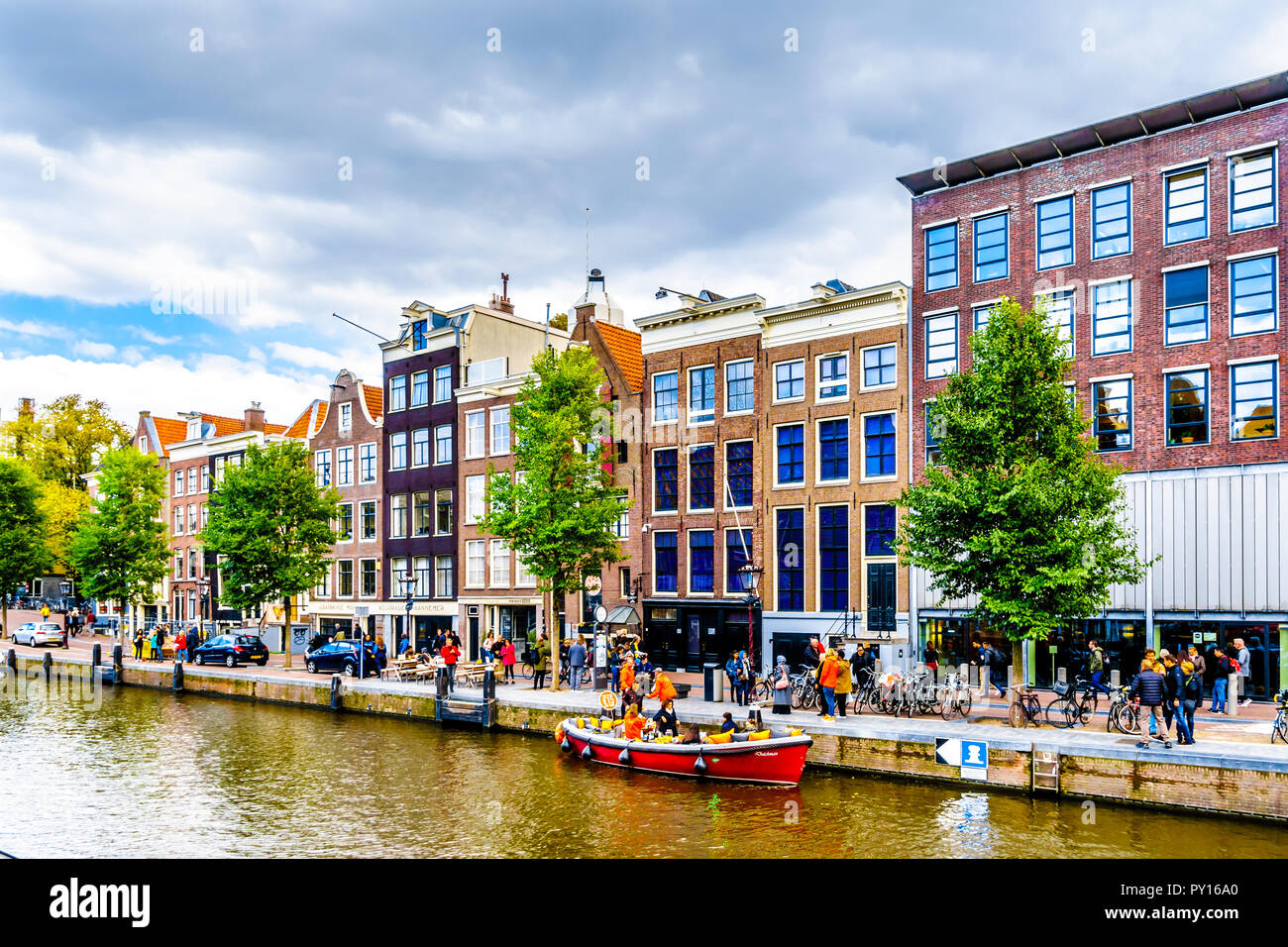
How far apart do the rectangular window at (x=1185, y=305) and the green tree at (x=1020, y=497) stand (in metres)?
8.31

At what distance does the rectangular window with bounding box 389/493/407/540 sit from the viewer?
55312 mm

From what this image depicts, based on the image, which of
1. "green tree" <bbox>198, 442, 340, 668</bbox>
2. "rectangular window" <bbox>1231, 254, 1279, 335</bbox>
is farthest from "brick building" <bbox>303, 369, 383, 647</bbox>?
"rectangular window" <bbox>1231, 254, 1279, 335</bbox>

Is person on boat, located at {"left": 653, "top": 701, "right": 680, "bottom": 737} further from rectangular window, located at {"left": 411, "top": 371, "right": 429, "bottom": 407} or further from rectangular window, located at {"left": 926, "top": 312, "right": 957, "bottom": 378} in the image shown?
rectangular window, located at {"left": 411, "top": 371, "right": 429, "bottom": 407}

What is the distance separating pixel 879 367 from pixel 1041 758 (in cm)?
1926

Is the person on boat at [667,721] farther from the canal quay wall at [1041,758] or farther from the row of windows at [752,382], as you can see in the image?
the row of windows at [752,382]

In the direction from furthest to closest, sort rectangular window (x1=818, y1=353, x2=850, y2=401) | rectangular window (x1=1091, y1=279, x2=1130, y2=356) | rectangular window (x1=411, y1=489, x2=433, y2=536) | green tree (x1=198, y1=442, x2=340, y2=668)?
→ rectangular window (x1=411, y1=489, x2=433, y2=536), green tree (x1=198, y1=442, x2=340, y2=668), rectangular window (x1=818, y1=353, x2=850, y2=401), rectangular window (x1=1091, y1=279, x2=1130, y2=356)

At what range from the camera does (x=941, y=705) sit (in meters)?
27.2

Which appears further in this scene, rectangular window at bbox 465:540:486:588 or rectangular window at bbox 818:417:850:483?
rectangular window at bbox 465:540:486:588

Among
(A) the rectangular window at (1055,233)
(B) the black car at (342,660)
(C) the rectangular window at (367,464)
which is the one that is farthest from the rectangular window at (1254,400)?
(C) the rectangular window at (367,464)

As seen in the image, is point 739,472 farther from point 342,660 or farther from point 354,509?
point 354,509

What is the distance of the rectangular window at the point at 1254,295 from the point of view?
3086 cm

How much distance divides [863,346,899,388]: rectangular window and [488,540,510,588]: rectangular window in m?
19.5
